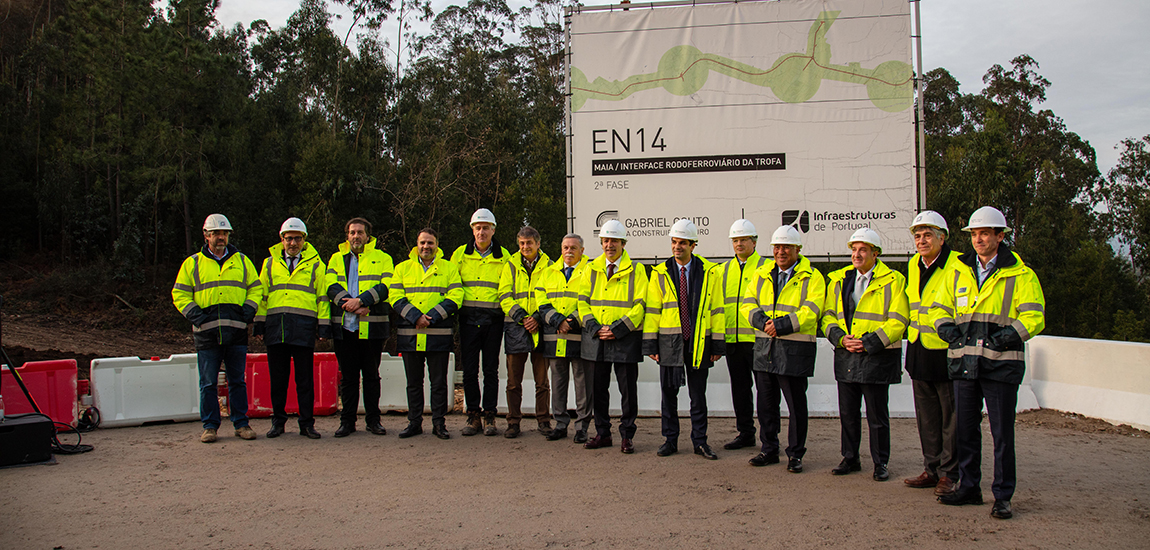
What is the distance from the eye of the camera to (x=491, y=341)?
7832 mm

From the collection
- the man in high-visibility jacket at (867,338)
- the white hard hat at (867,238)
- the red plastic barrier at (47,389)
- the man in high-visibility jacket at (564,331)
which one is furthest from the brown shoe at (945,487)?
the red plastic barrier at (47,389)

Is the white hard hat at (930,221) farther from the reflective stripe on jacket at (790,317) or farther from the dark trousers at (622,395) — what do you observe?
the dark trousers at (622,395)

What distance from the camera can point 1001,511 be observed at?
15.9 ft

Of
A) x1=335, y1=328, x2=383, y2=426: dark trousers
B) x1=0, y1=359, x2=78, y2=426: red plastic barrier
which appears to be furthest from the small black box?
x1=335, y1=328, x2=383, y2=426: dark trousers

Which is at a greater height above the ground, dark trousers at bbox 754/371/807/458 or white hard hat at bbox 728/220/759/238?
white hard hat at bbox 728/220/759/238

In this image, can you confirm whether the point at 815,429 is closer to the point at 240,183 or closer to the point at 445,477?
the point at 445,477

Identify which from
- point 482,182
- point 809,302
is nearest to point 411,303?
point 809,302

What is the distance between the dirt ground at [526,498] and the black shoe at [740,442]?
0.16 metres

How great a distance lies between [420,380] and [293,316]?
4.69 ft

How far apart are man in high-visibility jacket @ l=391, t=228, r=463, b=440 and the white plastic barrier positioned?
2.73 metres

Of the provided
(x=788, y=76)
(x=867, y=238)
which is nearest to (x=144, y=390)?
(x=867, y=238)

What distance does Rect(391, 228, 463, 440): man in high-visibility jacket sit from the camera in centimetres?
763

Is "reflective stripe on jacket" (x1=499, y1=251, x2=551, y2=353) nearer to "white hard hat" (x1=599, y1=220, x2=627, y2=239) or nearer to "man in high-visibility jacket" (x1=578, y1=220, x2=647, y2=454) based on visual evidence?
"man in high-visibility jacket" (x1=578, y1=220, x2=647, y2=454)

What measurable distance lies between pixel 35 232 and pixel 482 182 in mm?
19040
